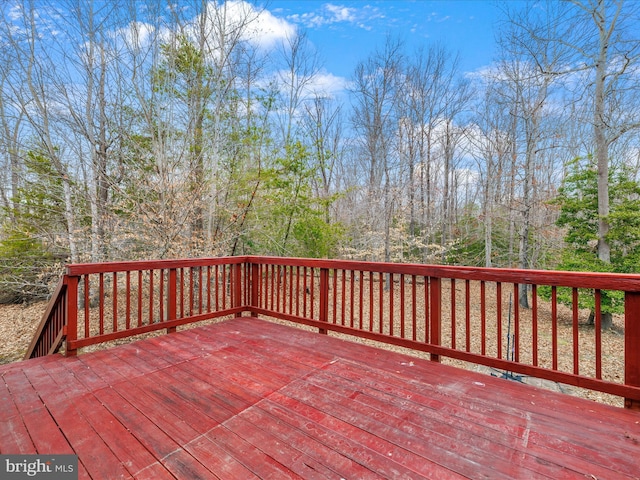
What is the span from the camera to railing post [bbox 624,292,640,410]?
6.35ft

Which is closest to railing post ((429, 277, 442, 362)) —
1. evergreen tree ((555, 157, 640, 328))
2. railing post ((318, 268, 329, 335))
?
railing post ((318, 268, 329, 335))

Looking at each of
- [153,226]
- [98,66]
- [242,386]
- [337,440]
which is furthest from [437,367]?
[98,66]

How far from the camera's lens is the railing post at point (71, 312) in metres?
2.67

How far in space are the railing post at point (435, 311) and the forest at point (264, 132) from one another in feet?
15.1

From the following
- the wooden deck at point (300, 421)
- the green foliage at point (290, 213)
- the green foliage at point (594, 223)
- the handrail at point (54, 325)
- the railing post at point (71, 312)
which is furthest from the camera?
the green foliage at point (290, 213)

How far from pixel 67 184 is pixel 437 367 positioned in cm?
734

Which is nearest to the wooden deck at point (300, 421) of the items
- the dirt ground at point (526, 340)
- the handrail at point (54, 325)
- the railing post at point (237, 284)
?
the handrail at point (54, 325)

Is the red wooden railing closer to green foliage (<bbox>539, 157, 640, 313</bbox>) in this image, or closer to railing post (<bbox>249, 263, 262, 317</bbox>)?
railing post (<bbox>249, 263, 262, 317</bbox>)

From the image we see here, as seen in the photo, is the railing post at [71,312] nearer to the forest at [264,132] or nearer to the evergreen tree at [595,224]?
the forest at [264,132]

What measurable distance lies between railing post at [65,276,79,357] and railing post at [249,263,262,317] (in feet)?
6.41

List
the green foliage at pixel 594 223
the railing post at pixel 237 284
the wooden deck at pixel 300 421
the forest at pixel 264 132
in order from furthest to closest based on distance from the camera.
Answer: the green foliage at pixel 594 223, the forest at pixel 264 132, the railing post at pixel 237 284, the wooden deck at pixel 300 421

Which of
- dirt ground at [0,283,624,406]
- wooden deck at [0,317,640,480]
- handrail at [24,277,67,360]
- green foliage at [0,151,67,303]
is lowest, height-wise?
dirt ground at [0,283,624,406]

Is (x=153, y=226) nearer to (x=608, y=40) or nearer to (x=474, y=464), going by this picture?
(x=474, y=464)

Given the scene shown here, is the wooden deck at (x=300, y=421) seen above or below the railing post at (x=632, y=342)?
below
